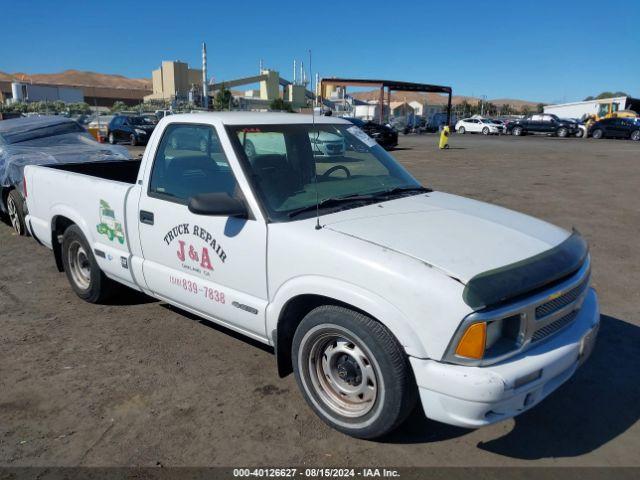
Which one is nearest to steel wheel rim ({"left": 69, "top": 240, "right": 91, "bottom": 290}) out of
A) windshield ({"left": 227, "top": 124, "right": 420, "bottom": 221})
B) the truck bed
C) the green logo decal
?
the green logo decal

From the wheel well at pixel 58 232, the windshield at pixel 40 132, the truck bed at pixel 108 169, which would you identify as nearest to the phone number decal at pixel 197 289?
the wheel well at pixel 58 232

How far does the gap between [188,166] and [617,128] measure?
4068cm

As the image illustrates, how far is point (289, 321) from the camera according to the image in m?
3.18

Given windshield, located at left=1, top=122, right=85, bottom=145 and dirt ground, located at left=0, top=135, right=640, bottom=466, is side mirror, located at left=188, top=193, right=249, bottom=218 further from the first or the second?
windshield, located at left=1, top=122, right=85, bottom=145

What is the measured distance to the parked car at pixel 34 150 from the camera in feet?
24.9

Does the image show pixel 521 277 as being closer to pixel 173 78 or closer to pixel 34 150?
pixel 34 150

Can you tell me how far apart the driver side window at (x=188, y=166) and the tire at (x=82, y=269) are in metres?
1.29

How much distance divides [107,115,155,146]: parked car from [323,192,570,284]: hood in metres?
23.6

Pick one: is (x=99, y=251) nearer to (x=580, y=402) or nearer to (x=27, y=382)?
(x=27, y=382)

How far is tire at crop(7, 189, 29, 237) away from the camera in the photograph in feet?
24.7

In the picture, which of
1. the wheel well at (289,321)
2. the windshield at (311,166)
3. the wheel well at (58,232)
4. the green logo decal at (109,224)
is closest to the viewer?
the wheel well at (289,321)

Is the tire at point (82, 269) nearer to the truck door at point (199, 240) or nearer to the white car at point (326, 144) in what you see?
the truck door at point (199, 240)

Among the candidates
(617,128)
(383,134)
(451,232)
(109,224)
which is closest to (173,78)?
(617,128)

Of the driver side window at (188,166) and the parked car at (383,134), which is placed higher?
the parked car at (383,134)
